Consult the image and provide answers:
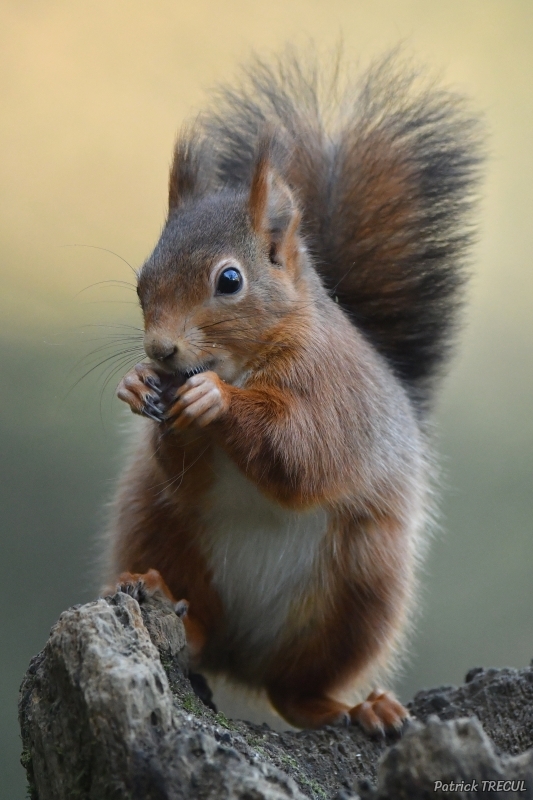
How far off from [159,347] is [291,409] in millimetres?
243

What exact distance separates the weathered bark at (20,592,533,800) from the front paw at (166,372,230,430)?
0.27 metres

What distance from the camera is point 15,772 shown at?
8.36 feet

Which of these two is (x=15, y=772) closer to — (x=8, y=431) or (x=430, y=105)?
(x=8, y=431)

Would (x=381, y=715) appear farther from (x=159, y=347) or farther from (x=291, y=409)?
(x=159, y=347)

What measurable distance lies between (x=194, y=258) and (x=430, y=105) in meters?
0.89

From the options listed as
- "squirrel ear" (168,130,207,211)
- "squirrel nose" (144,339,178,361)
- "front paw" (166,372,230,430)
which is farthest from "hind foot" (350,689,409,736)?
"squirrel ear" (168,130,207,211)

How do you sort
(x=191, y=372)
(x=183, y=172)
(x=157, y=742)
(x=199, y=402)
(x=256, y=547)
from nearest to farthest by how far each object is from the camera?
(x=157, y=742) → (x=199, y=402) → (x=191, y=372) → (x=256, y=547) → (x=183, y=172)

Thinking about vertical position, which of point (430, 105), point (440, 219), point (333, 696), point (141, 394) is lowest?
point (333, 696)

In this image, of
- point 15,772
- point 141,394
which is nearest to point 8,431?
point 15,772

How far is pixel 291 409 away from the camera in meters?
1.38

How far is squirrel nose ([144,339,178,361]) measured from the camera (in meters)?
1.28

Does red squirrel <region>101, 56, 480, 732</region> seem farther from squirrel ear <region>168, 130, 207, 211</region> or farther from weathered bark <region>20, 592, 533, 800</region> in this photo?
weathered bark <region>20, 592, 533, 800</region>

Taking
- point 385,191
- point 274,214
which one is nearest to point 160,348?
point 274,214

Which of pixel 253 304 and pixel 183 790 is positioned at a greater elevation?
pixel 253 304
